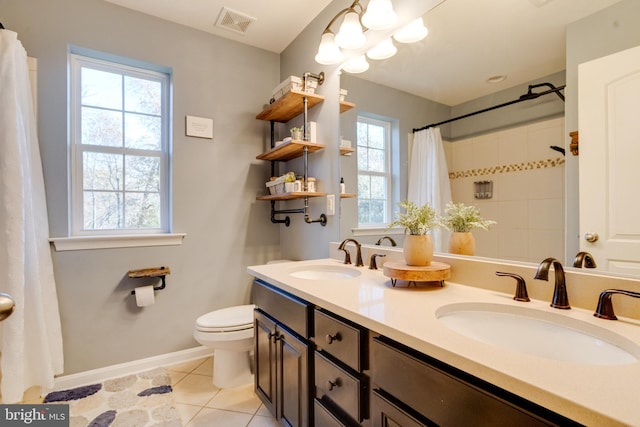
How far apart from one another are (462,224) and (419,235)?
188 millimetres

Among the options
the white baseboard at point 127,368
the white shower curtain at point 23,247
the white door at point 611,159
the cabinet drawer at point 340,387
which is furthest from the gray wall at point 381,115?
the white shower curtain at point 23,247

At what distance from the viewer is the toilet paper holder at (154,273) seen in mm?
2074

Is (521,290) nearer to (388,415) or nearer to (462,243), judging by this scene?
(462,243)

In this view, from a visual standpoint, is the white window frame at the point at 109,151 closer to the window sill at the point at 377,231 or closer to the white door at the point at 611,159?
the window sill at the point at 377,231

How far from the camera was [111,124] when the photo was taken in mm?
2166

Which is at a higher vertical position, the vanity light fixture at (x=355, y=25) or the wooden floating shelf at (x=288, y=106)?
the vanity light fixture at (x=355, y=25)

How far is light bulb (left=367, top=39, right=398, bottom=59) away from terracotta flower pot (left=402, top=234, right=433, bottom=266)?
1.03 m

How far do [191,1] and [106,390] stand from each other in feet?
8.34

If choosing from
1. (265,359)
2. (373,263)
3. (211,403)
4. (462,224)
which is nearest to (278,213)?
(373,263)

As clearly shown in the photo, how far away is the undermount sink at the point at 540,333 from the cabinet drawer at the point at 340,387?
13.4 inches

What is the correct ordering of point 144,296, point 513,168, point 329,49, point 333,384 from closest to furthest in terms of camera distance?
point 333,384 < point 513,168 < point 329,49 < point 144,296

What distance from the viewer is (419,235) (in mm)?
1319

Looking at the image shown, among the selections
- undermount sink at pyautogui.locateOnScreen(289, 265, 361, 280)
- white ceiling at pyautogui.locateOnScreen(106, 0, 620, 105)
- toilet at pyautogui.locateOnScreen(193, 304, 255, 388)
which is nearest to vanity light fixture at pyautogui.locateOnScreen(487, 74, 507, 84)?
white ceiling at pyautogui.locateOnScreen(106, 0, 620, 105)

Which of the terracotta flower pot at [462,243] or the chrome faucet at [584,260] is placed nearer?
the chrome faucet at [584,260]
